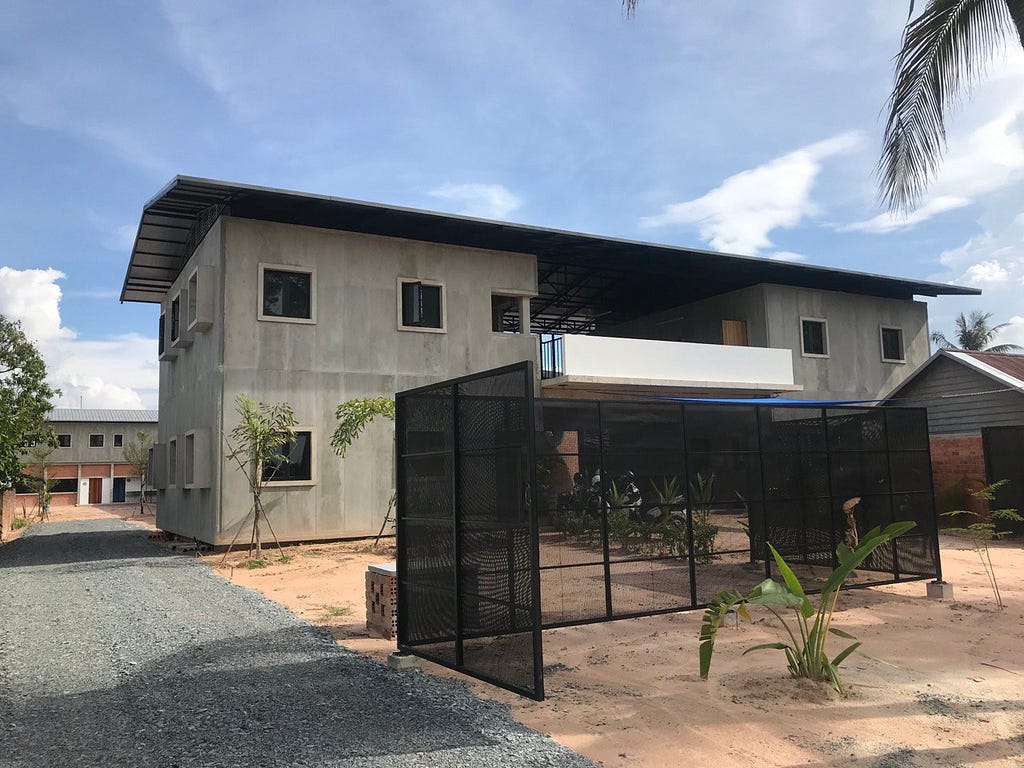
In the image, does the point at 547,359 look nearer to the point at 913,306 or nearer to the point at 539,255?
the point at 539,255

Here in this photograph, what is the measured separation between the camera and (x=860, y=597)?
358 inches

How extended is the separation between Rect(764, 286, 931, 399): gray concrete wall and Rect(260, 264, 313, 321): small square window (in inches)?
493

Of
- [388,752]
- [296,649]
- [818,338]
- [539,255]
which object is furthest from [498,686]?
[818,338]

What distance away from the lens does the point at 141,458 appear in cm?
3959

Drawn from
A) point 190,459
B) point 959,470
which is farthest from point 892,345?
point 190,459

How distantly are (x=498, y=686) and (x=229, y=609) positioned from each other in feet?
16.0

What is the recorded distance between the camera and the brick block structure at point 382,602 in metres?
7.42

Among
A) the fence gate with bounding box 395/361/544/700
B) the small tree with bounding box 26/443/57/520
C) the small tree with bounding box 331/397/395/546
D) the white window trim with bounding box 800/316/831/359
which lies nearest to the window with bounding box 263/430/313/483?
the small tree with bounding box 331/397/395/546

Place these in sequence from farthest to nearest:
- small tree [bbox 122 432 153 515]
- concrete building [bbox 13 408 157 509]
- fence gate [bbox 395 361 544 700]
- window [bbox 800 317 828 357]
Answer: concrete building [bbox 13 408 157 509]
small tree [bbox 122 432 153 515]
window [bbox 800 317 828 357]
fence gate [bbox 395 361 544 700]

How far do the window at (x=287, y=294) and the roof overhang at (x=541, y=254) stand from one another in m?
1.15

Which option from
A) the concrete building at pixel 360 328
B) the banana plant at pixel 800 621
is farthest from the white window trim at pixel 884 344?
the banana plant at pixel 800 621

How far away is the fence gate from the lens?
17.5 ft

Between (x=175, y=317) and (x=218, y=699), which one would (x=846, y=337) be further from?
(x=218, y=699)

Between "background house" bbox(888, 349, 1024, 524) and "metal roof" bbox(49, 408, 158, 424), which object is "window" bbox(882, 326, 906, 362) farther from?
"metal roof" bbox(49, 408, 158, 424)
